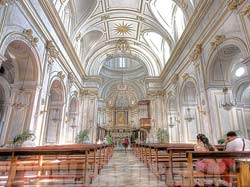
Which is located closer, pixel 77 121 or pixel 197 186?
pixel 197 186

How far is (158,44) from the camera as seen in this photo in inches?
577

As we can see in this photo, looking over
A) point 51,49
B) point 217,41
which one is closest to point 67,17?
point 51,49

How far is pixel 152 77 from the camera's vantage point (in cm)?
1527

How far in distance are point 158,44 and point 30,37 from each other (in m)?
11.0

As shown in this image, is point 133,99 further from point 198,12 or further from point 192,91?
point 198,12

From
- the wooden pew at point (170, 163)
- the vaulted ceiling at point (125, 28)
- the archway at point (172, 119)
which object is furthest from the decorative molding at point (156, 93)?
the wooden pew at point (170, 163)

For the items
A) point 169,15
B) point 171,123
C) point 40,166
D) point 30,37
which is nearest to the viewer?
point 40,166

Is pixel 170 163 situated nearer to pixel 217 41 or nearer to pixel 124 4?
pixel 217 41

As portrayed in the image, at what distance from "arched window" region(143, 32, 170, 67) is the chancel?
0.09m

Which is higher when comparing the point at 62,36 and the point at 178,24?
the point at 178,24

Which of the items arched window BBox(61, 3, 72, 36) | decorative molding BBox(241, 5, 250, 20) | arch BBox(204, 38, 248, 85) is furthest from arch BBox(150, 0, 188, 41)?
decorative molding BBox(241, 5, 250, 20)

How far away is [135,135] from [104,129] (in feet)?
13.3

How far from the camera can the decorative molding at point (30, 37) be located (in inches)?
223

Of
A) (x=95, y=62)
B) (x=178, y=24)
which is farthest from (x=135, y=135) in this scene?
(x=178, y=24)
